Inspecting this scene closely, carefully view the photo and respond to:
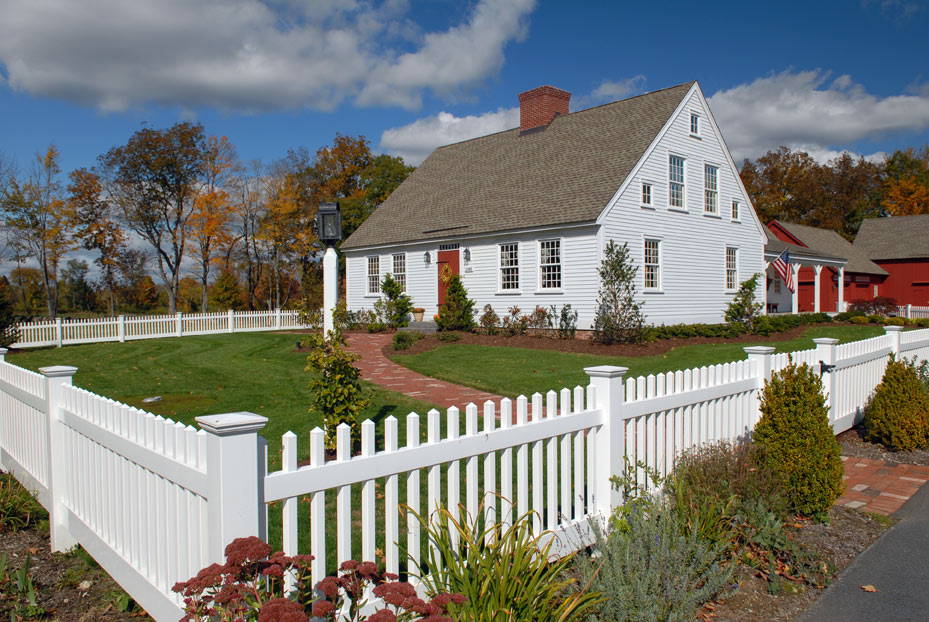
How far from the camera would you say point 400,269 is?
938 inches

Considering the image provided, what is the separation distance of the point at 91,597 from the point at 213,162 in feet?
124

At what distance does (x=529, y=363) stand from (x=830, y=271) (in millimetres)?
27805

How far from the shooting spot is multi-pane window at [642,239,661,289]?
19.0m

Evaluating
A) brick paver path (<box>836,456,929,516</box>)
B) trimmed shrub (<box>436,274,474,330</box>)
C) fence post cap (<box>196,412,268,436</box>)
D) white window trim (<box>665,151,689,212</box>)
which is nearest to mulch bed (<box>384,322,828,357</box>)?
trimmed shrub (<box>436,274,474,330</box>)

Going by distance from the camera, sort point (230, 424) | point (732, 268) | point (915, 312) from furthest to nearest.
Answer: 1. point (915, 312)
2. point (732, 268)
3. point (230, 424)

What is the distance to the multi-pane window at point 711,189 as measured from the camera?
21500mm

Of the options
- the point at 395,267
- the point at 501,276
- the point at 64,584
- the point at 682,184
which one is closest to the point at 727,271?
the point at 682,184

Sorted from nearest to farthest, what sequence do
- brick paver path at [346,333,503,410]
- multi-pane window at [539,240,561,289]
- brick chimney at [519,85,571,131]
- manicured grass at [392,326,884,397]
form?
brick paver path at [346,333,503,410] → manicured grass at [392,326,884,397] → multi-pane window at [539,240,561,289] → brick chimney at [519,85,571,131]

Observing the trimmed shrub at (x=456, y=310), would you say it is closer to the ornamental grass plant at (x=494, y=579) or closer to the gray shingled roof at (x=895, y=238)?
the ornamental grass plant at (x=494, y=579)

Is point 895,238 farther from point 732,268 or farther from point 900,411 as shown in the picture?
point 900,411

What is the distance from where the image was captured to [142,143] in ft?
117

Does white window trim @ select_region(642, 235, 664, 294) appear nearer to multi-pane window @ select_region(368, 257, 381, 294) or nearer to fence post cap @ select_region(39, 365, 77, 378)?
multi-pane window @ select_region(368, 257, 381, 294)

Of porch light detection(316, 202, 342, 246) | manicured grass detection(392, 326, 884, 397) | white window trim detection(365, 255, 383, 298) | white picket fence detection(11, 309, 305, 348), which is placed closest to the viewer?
porch light detection(316, 202, 342, 246)

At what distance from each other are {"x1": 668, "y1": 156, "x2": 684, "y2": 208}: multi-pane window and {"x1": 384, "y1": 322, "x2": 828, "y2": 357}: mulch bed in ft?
15.7
